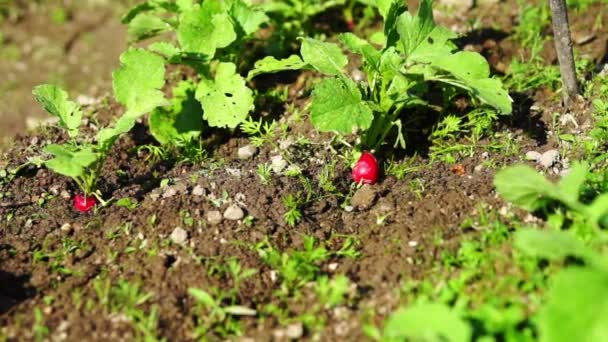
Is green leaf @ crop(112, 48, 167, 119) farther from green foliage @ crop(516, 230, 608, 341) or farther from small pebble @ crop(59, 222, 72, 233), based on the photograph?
green foliage @ crop(516, 230, 608, 341)

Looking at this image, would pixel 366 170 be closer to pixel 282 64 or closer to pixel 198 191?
pixel 282 64

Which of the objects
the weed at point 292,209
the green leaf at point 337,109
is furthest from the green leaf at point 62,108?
the green leaf at point 337,109

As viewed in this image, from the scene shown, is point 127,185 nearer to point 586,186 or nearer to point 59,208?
point 59,208

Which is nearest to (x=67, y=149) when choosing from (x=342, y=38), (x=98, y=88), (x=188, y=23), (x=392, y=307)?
(x=188, y=23)

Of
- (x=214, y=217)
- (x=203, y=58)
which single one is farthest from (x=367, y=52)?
(x=214, y=217)

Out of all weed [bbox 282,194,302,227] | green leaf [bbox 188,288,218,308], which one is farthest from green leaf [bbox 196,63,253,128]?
green leaf [bbox 188,288,218,308]

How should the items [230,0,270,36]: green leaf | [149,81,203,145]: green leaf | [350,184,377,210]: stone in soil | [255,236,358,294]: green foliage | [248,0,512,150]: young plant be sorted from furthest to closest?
[230,0,270,36]: green leaf < [149,81,203,145]: green leaf < [350,184,377,210]: stone in soil < [248,0,512,150]: young plant < [255,236,358,294]: green foliage

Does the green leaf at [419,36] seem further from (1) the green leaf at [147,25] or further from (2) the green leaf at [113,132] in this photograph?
(1) the green leaf at [147,25]
